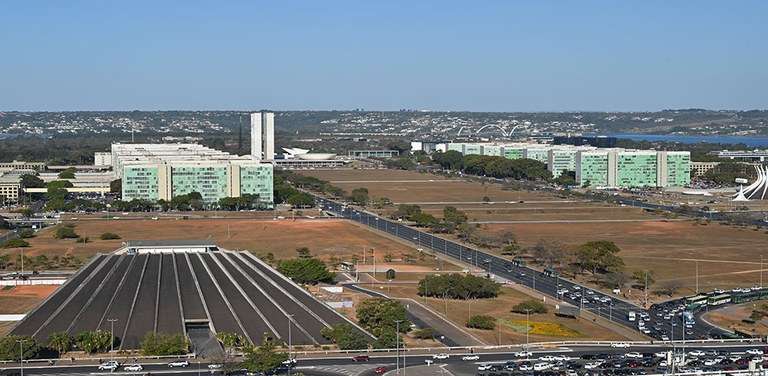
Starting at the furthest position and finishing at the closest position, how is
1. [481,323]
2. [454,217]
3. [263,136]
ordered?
[263,136], [454,217], [481,323]

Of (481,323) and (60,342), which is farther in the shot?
(481,323)

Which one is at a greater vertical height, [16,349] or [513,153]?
[513,153]

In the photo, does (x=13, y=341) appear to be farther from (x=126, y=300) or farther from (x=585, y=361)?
(x=585, y=361)

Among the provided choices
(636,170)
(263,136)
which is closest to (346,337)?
(636,170)

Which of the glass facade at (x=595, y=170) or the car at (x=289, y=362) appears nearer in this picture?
the car at (x=289, y=362)

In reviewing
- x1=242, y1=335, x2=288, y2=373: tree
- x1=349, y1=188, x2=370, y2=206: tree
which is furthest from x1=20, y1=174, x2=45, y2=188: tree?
x1=242, y1=335, x2=288, y2=373: tree

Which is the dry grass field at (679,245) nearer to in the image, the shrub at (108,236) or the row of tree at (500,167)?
the shrub at (108,236)

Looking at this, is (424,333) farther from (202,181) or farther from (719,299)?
(202,181)

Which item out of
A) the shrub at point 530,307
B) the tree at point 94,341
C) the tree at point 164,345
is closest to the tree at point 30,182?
the shrub at point 530,307
